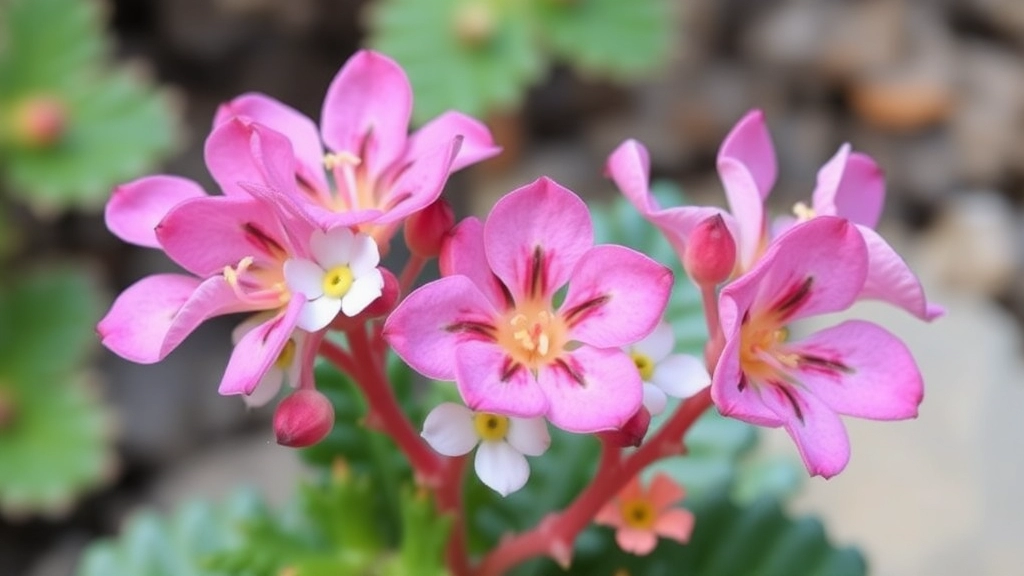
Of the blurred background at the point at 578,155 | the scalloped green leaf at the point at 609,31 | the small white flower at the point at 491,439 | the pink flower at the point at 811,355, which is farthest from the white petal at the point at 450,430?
the scalloped green leaf at the point at 609,31

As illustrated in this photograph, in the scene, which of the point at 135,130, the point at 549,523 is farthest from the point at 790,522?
the point at 135,130

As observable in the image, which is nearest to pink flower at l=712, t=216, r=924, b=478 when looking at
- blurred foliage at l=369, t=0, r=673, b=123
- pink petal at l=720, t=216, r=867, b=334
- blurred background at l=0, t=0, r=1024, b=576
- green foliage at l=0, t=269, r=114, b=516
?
pink petal at l=720, t=216, r=867, b=334

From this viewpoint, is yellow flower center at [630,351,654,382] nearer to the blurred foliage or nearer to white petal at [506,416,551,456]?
white petal at [506,416,551,456]

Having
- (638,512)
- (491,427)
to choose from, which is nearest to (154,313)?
(491,427)

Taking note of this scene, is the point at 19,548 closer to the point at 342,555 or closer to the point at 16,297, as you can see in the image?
the point at 16,297

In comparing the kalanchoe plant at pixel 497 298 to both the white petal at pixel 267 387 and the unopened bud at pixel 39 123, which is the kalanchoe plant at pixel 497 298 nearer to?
the white petal at pixel 267 387
